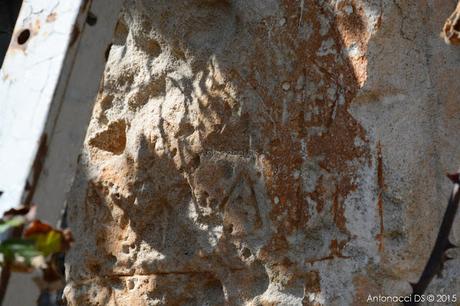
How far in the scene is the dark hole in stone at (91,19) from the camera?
1.31 meters

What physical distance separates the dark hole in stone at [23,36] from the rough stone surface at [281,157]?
0.50 m

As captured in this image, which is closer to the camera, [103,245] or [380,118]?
[380,118]

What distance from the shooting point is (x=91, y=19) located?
1.32 m

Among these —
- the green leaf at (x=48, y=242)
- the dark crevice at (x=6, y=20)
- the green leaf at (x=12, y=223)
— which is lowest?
the green leaf at (x=48, y=242)

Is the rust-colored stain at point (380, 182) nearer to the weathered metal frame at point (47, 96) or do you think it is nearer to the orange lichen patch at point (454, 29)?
the orange lichen patch at point (454, 29)

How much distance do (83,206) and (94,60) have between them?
0.66m

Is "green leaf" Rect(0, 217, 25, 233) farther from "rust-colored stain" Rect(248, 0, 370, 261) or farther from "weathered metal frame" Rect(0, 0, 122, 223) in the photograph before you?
"rust-colored stain" Rect(248, 0, 370, 261)

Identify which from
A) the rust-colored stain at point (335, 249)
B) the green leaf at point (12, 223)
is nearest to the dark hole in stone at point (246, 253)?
the rust-colored stain at point (335, 249)

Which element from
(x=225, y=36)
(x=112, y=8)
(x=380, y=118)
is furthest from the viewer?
(x=225, y=36)

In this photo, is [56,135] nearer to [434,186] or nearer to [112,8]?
[112,8]

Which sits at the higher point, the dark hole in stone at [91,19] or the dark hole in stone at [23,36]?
the dark hole in stone at [91,19]

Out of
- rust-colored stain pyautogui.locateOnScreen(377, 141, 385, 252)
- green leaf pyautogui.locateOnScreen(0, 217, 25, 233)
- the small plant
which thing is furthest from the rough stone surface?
green leaf pyautogui.locateOnScreen(0, 217, 25, 233)

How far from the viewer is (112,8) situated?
1382 mm

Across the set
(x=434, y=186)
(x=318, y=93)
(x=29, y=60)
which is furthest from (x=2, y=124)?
(x=434, y=186)
